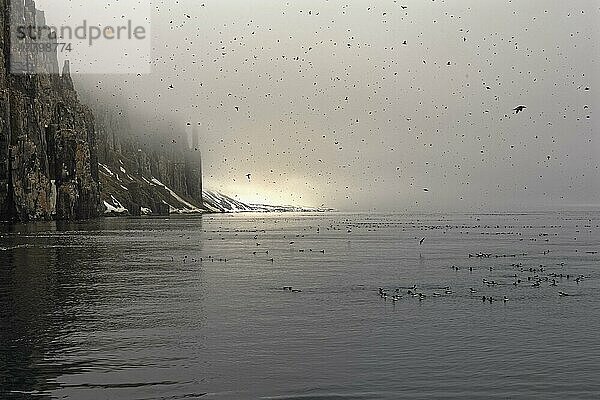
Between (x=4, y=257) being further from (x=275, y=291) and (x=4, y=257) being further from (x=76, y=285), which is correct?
(x=275, y=291)

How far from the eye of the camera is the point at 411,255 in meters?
74.1

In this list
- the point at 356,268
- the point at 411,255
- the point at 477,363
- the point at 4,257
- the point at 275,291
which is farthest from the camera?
the point at 411,255

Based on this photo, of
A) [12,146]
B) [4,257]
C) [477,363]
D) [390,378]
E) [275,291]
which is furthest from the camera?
[12,146]

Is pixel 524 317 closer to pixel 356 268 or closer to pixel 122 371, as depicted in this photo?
pixel 122 371

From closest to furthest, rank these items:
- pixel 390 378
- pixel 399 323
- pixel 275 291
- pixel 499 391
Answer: pixel 499 391 < pixel 390 378 < pixel 399 323 < pixel 275 291

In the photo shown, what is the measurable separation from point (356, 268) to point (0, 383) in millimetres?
41344

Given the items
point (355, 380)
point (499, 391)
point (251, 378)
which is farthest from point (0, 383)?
point (499, 391)

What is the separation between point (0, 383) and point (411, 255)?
5834 centimetres

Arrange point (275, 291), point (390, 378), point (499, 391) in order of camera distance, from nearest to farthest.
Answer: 1. point (499, 391)
2. point (390, 378)
3. point (275, 291)

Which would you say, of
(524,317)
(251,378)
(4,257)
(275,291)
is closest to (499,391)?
(251,378)

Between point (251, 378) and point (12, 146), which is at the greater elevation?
point (12, 146)

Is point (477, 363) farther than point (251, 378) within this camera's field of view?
Yes

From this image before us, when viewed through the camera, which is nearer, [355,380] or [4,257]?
[355,380]

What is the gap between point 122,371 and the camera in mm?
21734
